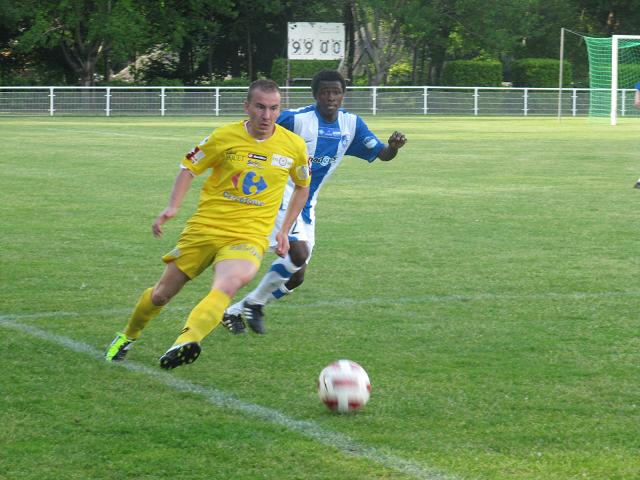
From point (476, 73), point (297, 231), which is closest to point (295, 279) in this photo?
point (297, 231)

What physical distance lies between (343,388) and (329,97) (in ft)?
8.87

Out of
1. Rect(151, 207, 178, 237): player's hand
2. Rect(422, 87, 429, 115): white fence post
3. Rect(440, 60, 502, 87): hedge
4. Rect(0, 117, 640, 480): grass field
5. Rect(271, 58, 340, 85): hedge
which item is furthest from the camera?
Rect(440, 60, 502, 87): hedge

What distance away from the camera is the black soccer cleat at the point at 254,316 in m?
7.10

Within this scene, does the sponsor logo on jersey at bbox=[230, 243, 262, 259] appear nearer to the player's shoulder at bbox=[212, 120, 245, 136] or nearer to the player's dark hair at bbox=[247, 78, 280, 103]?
the player's shoulder at bbox=[212, 120, 245, 136]

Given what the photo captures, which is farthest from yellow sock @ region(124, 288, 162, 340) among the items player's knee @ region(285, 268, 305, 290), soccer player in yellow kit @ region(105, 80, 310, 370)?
player's knee @ region(285, 268, 305, 290)

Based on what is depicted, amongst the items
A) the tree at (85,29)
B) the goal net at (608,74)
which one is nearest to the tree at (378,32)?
the goal net at (608,74)

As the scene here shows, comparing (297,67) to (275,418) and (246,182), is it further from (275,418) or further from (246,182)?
(275,418)

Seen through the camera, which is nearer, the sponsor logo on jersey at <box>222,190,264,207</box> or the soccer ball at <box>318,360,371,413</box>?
the soccer ball at <box>318,360,371,413</box>

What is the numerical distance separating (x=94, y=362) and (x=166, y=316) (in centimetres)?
136

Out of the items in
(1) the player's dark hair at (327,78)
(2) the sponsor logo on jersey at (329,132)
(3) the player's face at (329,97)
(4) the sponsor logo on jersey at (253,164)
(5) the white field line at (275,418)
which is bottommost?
(5) the white field line at (275,418)

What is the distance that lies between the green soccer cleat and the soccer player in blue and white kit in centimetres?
100

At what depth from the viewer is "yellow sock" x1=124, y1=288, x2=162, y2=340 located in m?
6.12

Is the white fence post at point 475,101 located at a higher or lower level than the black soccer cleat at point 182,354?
higher

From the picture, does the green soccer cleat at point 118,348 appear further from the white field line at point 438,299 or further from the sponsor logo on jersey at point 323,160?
the sponsor logo on jersey at point 323,160
